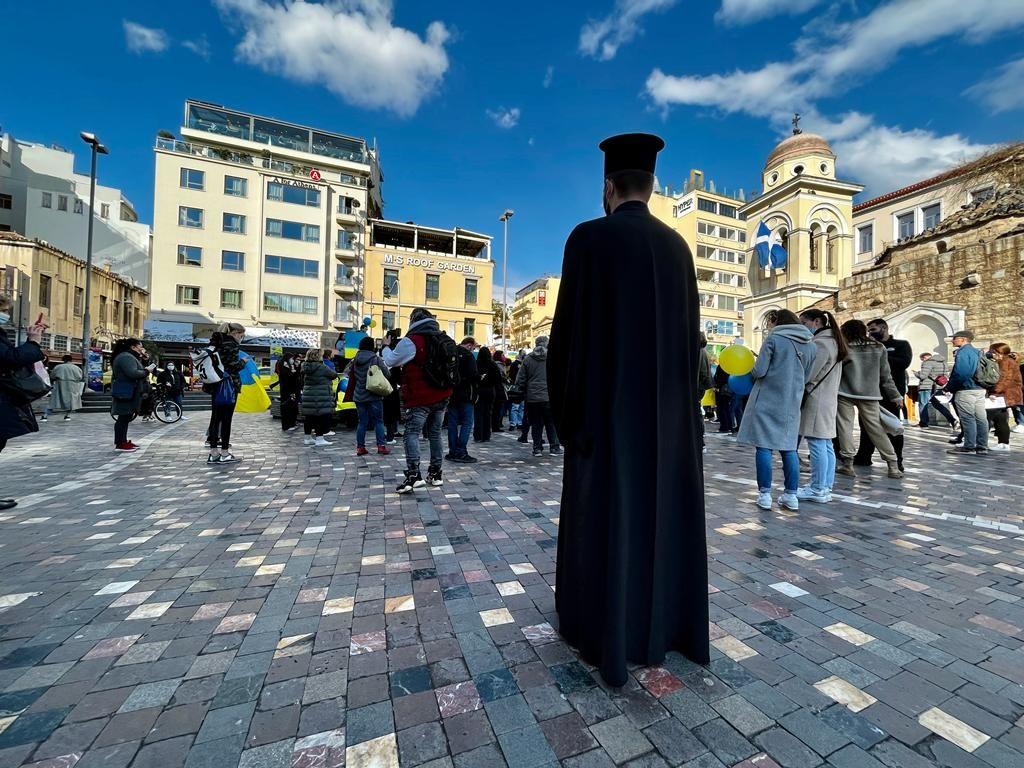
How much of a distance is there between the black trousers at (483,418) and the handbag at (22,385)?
664cm

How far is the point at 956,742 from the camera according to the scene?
1675mm

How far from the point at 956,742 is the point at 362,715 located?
7.43 ft

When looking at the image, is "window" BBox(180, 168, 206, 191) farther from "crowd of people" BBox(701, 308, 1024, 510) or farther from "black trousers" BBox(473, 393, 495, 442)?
"crowd of people" BBox(701, 308, 1024, 510)

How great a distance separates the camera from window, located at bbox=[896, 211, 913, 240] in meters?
30.7

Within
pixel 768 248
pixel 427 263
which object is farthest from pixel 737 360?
pixel 427 263

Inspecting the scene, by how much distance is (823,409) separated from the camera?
5090mm

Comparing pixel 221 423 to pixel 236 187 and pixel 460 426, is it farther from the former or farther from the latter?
pixel 236 187

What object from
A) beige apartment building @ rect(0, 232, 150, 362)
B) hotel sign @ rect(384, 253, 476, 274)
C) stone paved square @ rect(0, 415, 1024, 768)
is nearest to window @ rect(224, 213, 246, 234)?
beige apartment building @ rect(0, 232, 150, 362)

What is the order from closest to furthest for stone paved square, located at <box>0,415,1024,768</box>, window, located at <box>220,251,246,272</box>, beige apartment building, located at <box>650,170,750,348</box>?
stone paved square, located at <box>0,415,1024,768</box> → window, located at <box>220,251,246,272</box> → beige apartment building, located at <box>650,170,750,348</box>

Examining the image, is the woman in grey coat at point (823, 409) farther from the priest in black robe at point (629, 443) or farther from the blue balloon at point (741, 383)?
the priest in black robe at point (629, 443)

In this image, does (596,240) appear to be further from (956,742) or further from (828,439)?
(828,439)

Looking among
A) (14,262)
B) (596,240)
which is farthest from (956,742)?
(14,262)

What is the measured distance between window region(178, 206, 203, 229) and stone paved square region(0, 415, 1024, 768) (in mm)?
39987

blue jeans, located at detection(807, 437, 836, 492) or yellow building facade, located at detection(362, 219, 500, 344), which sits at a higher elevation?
yellow building facade, located at detection(362, 219, 500, 344)
